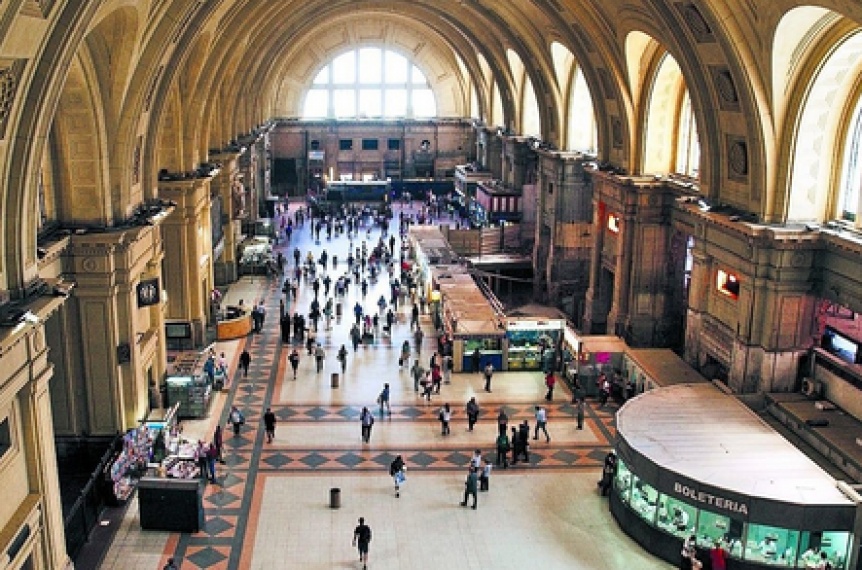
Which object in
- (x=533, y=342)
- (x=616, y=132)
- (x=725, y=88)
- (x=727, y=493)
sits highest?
(x=725, y=88)

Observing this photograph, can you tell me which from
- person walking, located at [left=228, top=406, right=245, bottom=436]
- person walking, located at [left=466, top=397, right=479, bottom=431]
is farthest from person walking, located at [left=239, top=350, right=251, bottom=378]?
person walking, located at [left=466, top=397, right=479, bottom=431]

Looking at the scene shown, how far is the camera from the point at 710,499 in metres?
16.8

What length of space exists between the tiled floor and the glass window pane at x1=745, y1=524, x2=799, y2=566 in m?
1.83

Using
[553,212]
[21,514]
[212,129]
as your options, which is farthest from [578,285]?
[21,514]

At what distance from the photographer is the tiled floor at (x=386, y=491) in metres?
17.5

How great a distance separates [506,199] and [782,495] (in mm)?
32477

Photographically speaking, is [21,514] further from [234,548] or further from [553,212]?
[553,212]

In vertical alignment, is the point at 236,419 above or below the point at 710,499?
below

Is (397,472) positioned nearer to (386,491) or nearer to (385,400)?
(386,491)

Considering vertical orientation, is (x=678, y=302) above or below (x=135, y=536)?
above

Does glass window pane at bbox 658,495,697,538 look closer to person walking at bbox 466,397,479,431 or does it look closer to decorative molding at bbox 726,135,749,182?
person walking at bbox 466,397,479,431

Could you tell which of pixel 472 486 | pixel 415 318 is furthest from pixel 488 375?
pixel 472 486

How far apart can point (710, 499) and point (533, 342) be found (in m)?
12.8

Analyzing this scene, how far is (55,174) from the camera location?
1933 cm
